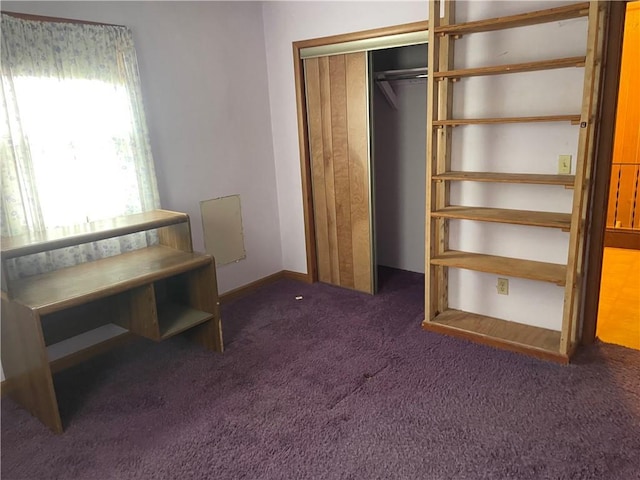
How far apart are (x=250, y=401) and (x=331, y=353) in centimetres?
65

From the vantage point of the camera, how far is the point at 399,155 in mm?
4195

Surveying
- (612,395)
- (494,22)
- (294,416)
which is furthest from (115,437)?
(494,22)

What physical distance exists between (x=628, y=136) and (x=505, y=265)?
10.7 ft

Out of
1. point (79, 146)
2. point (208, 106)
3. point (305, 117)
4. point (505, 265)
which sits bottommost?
point (505, 265)

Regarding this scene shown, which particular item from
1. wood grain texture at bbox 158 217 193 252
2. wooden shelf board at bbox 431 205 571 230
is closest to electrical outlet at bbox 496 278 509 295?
wooden shelf board at bbox 431 205 571 230

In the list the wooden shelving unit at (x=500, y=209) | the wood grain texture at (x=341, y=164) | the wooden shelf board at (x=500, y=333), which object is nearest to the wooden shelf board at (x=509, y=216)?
the wooden shelving unit at (x=500, y=209)

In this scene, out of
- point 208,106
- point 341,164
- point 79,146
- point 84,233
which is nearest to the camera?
point 84,233

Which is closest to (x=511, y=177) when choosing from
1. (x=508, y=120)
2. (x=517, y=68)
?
(x=508, y=120)

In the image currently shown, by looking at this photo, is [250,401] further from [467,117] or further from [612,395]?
[467,117]

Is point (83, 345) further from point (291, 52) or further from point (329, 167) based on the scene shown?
point (291, 52)

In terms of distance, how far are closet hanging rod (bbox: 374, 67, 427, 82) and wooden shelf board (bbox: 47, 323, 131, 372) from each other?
275cm

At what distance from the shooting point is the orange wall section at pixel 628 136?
188 inches

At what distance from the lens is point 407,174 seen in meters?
4.19

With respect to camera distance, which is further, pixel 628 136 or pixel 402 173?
pixel 628 136
